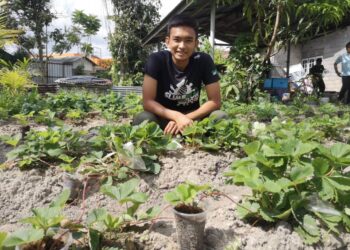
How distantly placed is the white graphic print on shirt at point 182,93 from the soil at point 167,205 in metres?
0.66

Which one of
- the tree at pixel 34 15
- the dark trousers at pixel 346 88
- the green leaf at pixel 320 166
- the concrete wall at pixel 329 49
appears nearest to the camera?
the green leaf at pixel 320 166

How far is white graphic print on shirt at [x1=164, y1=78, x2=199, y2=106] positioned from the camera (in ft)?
8.96

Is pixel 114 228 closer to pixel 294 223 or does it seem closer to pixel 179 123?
pixel 294 223

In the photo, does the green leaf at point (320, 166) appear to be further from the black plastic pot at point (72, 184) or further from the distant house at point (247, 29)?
the distant house at point (247, 29)

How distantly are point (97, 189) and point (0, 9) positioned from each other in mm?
5243

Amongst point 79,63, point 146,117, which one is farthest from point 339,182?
point 79,63

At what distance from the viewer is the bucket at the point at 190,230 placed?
1178mm

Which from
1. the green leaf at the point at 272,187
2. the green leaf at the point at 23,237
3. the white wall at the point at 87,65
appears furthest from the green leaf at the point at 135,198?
the white wall at the point at 87,65

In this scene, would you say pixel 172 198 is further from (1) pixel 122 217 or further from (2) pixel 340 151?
(2) pixel 340 151

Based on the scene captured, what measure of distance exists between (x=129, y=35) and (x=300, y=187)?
56.1 feet

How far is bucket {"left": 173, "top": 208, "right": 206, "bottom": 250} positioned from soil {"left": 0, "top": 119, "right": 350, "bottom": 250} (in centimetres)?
8

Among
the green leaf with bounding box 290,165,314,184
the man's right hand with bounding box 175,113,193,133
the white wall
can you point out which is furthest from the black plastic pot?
the white wall

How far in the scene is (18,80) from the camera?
6199 millimetres

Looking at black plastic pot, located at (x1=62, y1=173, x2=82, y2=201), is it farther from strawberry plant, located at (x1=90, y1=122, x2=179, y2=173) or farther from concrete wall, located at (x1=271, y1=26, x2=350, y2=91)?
concrete wall, located at (x1=271, y1=26, x2=350, y2=91)
